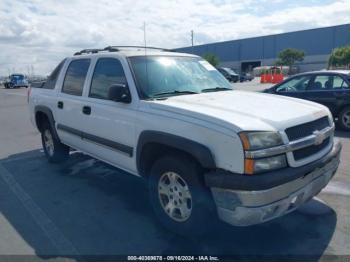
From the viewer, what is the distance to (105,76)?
4.79 m

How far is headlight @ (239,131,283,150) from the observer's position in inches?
121

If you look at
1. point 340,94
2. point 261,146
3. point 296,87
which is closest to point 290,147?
point 261,146

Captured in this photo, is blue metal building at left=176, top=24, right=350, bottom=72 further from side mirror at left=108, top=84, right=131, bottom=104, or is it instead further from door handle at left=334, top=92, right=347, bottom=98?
side mirror at left=108, top=84, right=131, bottom=104

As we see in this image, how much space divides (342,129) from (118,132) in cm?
676

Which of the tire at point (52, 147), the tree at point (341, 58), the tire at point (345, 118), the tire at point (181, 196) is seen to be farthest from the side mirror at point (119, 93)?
the tree at point (341, 58)

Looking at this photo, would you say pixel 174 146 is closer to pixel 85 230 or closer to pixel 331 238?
pixel 85 230

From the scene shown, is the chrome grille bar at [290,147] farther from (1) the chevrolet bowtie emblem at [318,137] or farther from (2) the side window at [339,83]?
(2) the side window at [339,83]

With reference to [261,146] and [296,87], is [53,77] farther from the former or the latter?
[296,87]

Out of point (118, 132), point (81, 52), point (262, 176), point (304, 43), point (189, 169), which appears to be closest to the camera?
point (262, 176)

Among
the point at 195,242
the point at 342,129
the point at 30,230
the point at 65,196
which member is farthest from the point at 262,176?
Answer: the point at 342,129

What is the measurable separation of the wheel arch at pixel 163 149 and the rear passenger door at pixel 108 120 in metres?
0.22

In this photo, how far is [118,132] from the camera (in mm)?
4379

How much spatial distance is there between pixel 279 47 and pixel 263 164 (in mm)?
87344

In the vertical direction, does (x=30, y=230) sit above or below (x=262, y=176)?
below
